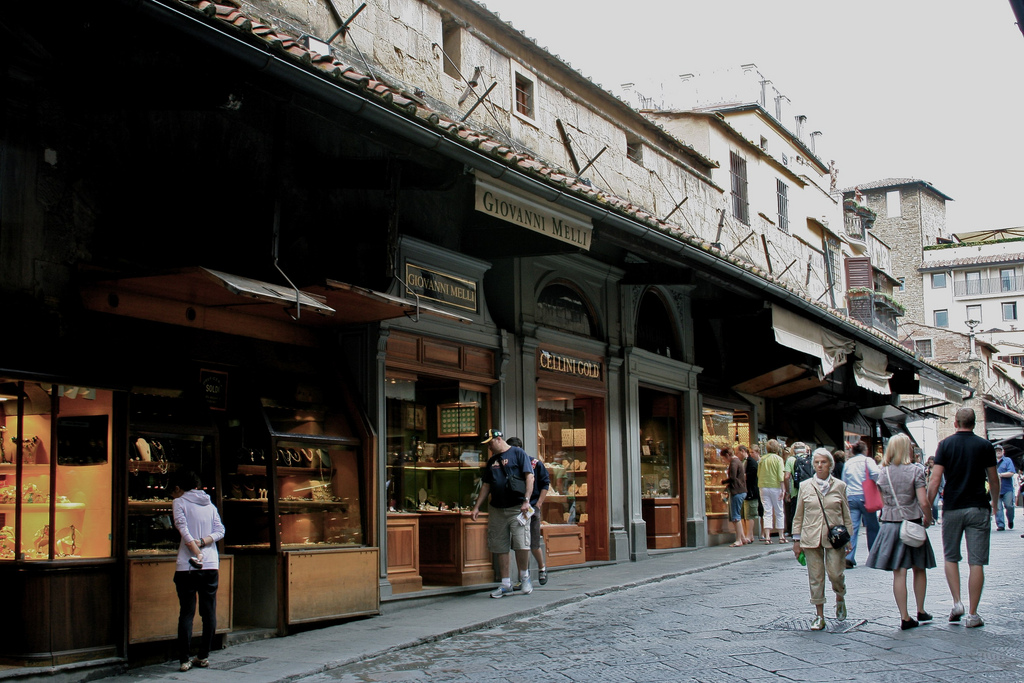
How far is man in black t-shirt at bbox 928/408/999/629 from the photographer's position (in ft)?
28.9

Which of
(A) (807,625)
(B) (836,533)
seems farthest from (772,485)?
(B) (836,533)

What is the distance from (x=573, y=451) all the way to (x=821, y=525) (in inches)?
253

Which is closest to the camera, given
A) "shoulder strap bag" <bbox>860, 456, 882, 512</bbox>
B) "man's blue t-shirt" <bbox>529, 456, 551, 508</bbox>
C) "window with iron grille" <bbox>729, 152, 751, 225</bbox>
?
"shoulder strap bag" <bbox>860, 456, 882, 512</bbox>

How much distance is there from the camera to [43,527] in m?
7.91

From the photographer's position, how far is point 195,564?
26.6 ft

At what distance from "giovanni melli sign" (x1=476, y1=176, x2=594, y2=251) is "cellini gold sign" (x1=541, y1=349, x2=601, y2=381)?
7.87 feet

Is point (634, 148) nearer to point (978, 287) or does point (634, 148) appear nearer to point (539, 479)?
point (539, 479)

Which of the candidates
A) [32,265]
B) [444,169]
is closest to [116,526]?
[32,265]

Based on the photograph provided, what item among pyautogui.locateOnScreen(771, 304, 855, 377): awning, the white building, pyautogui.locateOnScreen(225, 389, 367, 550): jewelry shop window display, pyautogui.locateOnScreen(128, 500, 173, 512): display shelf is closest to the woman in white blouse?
pyautogui.locateOnScreen(225, 389, 367, 550): jewelry shop window display

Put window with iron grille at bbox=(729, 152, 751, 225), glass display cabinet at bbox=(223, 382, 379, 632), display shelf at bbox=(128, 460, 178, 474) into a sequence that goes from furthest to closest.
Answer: window with iron grille at bbox=(729, 152, 751, 225), glass display cabinet at bbox=(223, 382, 379, 632), display shelf at bbox=(128, 460, 178, 474)

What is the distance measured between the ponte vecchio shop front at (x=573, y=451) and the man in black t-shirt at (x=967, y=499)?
6089 mm

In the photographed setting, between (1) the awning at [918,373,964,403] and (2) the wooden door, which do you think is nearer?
(2) the wooden door

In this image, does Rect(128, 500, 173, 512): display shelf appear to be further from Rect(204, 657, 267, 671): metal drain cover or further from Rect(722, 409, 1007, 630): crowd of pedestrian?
Rect(722, 409, 1007, 630): crowd of pedestrian

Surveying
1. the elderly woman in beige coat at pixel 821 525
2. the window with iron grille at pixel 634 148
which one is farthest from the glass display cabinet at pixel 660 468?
the elderly woman in beige coat at pixel 821 525
